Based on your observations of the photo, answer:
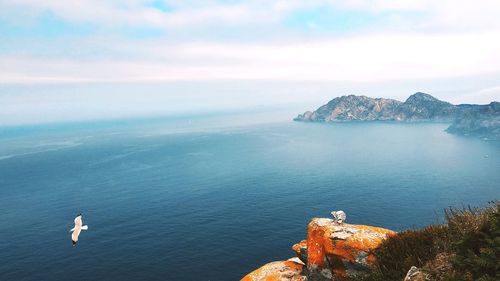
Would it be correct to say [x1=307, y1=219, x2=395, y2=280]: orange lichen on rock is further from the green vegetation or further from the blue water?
the blue water

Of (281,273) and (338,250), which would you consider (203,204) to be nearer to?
(281,273)

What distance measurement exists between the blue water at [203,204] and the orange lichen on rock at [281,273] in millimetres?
42544

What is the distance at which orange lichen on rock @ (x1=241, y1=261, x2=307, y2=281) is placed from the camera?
18953 millimetres

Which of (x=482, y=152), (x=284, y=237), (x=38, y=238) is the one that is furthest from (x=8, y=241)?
(x=482, y=152)

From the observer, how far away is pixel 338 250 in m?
16.5

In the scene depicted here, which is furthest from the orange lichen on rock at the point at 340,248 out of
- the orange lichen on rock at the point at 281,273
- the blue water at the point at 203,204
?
the blue water at the point at 203,204

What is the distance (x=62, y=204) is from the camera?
4245 inches

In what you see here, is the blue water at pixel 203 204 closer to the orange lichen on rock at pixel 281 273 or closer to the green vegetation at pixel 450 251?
the orange lichen on rock at pixel 281 273

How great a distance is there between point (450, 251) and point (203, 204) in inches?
3584

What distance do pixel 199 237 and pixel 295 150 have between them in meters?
129

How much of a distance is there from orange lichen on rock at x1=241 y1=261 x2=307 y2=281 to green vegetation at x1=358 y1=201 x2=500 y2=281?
5.33 meters

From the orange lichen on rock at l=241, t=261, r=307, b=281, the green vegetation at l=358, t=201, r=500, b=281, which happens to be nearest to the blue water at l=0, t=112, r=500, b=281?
the orange lichen on rock at l=241, t=261, r=307, b=281

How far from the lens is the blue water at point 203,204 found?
67337mm

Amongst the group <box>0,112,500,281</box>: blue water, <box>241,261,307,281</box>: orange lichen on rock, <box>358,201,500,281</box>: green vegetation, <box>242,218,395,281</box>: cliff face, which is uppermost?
<box>358,201,500,281</box>: green vegetation
